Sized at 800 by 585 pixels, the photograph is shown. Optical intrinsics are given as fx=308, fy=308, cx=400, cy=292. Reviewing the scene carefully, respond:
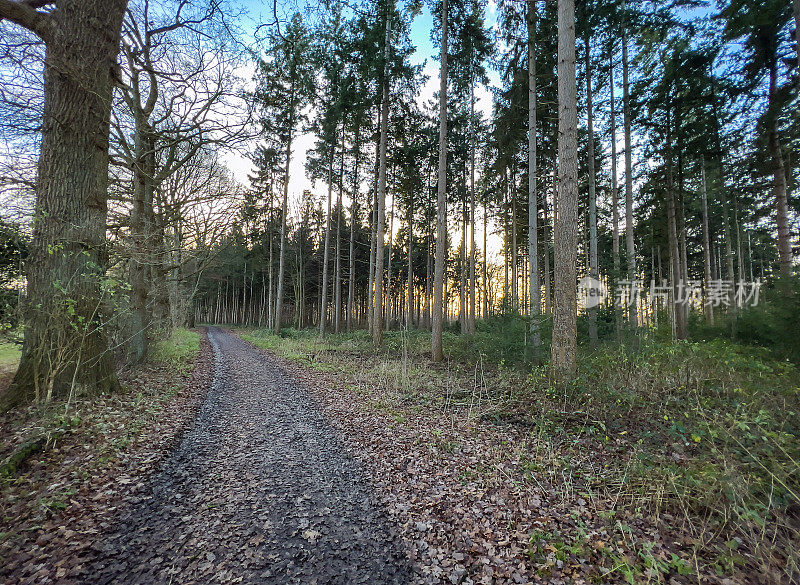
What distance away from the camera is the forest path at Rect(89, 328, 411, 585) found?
→ 234 centimetres

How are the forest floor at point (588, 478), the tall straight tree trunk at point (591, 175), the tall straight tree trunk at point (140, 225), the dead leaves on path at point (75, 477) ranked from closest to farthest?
the dead leaves on path at point (75, 477) → the forest floor at point (588, 478) → the tall straight tree trunk at point (140, 225) → the tall straight tree trunk at point (591, 175)

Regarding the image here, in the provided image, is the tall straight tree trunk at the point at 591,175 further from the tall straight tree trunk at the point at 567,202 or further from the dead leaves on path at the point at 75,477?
the dead leaves on path at the point at 75,477

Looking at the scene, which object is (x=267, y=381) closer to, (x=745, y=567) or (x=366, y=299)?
(x=745, y=567)

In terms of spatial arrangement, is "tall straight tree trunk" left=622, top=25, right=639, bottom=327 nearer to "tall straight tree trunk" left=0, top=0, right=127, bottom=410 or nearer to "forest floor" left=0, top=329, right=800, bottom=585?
"forest floor" left=0, top=329, right=800, bottom=585

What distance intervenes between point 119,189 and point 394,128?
1045 centimetres

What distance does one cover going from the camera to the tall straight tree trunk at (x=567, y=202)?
6047mm

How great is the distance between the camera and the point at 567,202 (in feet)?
19.9

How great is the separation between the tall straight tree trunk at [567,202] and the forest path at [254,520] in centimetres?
460

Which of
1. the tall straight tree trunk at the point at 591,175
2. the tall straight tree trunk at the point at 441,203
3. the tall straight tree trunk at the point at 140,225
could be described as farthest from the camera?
the tall straight tree trunk at the point at 591,175

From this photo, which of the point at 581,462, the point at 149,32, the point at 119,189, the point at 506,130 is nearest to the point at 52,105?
the point at 149,32

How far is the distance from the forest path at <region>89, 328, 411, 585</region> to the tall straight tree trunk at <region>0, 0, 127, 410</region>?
210cm

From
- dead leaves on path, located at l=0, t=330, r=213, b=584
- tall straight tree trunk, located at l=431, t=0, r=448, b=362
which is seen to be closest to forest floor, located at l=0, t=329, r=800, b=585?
dead leaves on path, located at l=0, t=330, r=213, b=584

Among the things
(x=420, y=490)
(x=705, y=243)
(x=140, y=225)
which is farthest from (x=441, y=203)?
(x=705, y=243)

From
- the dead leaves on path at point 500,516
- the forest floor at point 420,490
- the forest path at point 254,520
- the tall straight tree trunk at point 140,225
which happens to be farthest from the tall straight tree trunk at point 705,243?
the tall straight tree trunk at point 140,225
